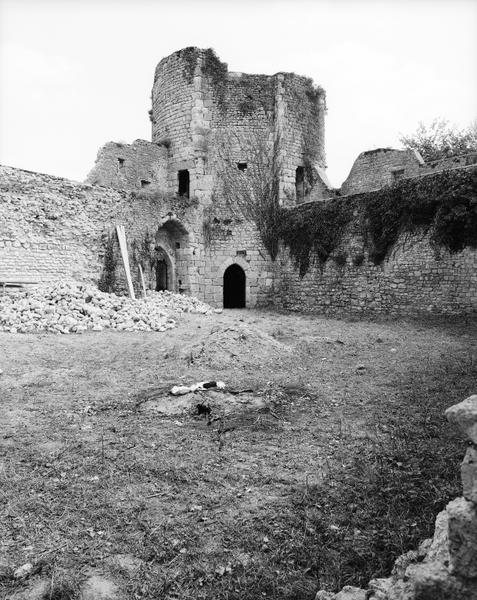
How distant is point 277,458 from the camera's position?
4375 millimetres

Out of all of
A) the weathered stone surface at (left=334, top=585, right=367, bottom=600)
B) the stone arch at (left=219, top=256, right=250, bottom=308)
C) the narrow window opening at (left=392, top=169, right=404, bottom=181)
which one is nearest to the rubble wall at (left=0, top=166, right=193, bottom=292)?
the stone arch at (left=219, top=256, right=250, bottom=308)

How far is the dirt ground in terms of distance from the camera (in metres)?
2.93

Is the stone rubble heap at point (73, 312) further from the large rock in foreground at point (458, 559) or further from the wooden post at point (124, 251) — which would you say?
the large rock in foreground at point (458, 559)

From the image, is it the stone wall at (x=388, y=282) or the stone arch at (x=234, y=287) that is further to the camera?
the stone arch at (x=234, y=287)

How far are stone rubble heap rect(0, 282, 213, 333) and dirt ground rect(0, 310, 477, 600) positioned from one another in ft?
4.28

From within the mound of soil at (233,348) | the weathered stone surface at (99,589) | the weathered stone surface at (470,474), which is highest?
the weathered stone surface at (470,474)

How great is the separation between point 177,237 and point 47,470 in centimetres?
1512

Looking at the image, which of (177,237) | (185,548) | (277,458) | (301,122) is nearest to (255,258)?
(177,237)

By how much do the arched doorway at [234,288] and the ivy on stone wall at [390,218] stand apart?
3.34 m

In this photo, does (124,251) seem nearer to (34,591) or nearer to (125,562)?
(125,562)

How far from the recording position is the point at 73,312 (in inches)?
441

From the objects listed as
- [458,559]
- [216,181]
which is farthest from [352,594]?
[216,181]

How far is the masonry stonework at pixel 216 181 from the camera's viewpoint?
53.1 ft

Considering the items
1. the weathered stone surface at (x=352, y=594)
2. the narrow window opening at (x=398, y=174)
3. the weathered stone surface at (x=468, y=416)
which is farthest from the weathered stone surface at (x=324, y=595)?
the narrow window opening at (x=398, y=174)
